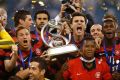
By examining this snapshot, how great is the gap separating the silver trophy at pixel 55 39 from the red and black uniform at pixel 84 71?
184 millimetres

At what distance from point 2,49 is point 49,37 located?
2.78 feet

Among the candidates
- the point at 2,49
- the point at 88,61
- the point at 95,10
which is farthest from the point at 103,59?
the point at 95,10

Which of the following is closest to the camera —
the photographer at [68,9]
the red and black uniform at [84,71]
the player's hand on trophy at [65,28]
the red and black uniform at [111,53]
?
the red and black uniform at [84,71]

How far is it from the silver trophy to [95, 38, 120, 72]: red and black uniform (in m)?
0.45

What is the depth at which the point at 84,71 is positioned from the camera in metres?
4.93

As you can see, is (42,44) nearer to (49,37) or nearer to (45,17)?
(49,37)

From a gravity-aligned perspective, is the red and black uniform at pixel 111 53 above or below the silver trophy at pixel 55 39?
below

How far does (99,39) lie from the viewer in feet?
17.8

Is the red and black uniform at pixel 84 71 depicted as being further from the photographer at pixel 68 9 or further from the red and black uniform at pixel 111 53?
the photographer at pixel 68 9

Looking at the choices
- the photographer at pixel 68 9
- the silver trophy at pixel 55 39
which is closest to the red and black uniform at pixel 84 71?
the silver trophy at pixel 55 39

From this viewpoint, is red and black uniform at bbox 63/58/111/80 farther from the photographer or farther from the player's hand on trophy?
the photographer

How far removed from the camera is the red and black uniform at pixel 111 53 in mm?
5176

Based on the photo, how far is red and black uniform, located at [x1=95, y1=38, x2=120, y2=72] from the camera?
17.0 ft

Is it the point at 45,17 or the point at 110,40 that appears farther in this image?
the point at 45,17
